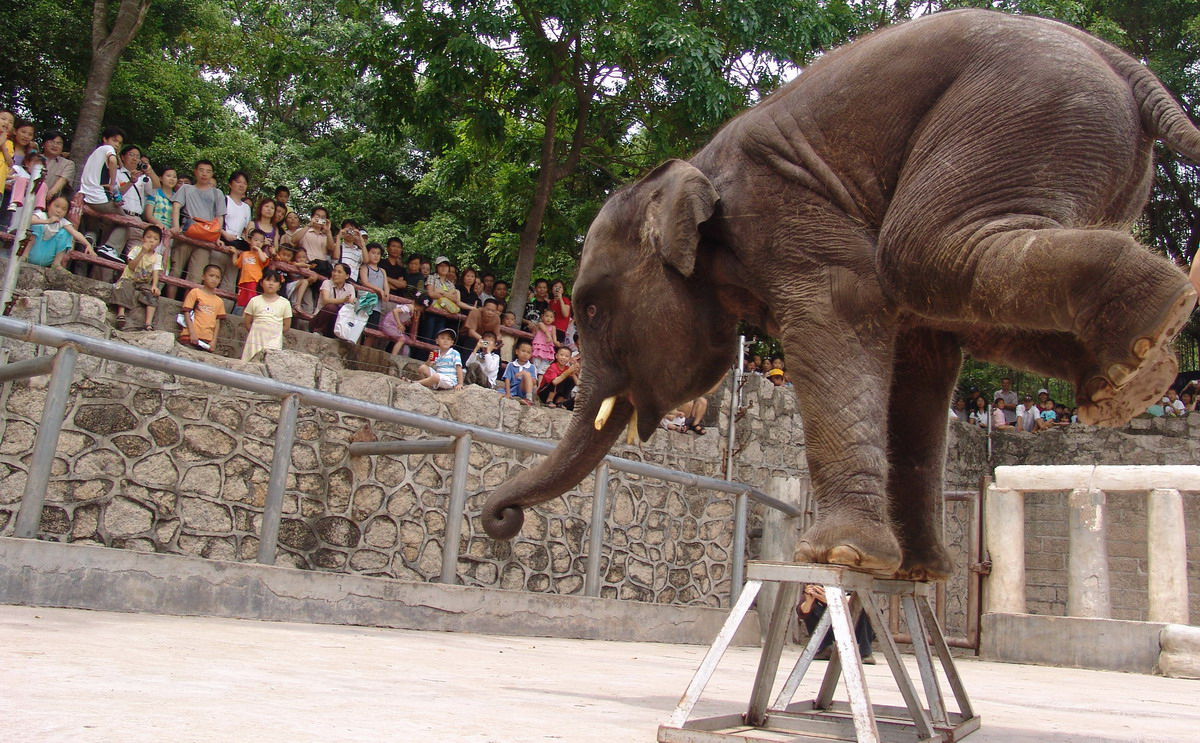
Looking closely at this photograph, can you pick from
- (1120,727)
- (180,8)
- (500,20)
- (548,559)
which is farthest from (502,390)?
Result: (180,8)

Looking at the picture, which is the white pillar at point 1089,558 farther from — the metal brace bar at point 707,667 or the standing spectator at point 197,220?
the metal brace bar at point 707,667

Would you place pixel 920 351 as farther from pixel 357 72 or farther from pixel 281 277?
pixel 357 72

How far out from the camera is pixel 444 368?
414 inches

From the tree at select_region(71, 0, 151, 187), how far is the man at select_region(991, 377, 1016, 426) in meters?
16.4

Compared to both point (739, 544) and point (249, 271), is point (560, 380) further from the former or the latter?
point (249, 271)

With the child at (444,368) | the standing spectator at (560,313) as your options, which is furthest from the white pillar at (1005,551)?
the child at (444,368)

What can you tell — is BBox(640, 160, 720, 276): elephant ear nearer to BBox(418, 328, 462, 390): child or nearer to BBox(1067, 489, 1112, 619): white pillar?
BBox(418, 328, 462, 390): child

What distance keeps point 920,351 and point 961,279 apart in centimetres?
65

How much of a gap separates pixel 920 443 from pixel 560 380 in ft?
28.5

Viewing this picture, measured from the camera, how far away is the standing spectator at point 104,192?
941 centimetres

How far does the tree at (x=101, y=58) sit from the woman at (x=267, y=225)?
134 inches

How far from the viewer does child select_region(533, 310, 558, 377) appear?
1221cm

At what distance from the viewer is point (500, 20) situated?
40.9 ft

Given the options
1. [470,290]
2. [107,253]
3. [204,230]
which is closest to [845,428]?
[107,253]
